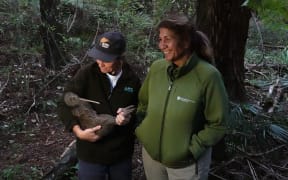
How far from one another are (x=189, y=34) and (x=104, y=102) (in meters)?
→ 0.77

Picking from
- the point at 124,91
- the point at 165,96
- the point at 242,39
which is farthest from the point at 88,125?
the point at 242,39

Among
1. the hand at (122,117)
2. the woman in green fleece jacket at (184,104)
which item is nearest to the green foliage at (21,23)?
the hand at (122,117)

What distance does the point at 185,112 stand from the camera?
2645 mm

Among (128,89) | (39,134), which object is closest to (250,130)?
(128,89)

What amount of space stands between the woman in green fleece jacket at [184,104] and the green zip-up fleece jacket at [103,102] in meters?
0.21

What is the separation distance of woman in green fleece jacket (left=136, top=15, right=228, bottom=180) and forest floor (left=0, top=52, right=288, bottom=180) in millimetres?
1655

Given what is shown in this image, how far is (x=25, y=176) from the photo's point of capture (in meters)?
4.82

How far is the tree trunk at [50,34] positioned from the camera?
26.7 feet

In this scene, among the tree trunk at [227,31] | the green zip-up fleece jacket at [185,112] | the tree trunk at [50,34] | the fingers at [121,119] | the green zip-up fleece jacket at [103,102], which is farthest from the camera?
the tree trunk at [50,34]

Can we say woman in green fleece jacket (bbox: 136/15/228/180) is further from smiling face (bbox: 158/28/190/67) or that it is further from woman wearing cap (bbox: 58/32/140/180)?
woman wearing cap (bbox: 58/32/140/180)

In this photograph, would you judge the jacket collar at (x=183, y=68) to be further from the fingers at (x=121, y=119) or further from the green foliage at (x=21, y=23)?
the green foliage at (x=21, y=23)

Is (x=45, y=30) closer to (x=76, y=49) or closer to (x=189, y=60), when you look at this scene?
(x=76, y=49)

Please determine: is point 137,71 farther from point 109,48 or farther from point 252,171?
point 109,48

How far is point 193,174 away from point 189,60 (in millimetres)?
771
